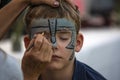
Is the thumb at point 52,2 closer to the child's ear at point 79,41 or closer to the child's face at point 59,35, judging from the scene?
the child's face at point 59,35

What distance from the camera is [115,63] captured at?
29.2ft

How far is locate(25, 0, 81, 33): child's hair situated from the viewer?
175 inches

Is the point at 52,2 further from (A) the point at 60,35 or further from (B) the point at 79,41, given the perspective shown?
(B) the point at 79,41

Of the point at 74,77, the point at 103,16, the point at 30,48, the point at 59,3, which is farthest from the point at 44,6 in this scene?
the point at 103,16

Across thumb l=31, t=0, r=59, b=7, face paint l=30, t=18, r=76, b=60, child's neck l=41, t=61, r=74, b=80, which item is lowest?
child's neck l=41, t=61, r=74, b=80

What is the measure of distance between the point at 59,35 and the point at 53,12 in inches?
6.3

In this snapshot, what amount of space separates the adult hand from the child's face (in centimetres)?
59

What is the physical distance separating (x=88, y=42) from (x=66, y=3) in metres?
6.03

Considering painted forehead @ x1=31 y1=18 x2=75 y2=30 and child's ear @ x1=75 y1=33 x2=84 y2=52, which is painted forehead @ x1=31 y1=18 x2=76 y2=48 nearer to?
painted forehead @ x1=31 y1=18 x2=75 y2=30

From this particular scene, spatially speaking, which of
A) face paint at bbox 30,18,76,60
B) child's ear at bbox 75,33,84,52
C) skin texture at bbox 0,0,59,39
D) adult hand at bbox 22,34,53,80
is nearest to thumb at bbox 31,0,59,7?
skin texture at bbox 0,0,59,39

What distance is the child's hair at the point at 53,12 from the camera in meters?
4.43

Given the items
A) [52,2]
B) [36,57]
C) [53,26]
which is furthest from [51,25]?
[36,57]

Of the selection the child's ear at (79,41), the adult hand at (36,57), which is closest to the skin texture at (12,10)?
the child's ear at (79,41)

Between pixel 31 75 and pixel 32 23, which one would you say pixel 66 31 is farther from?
pixel 31 75
